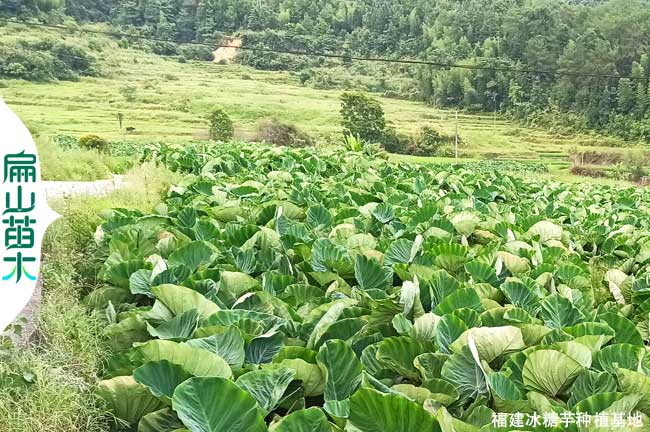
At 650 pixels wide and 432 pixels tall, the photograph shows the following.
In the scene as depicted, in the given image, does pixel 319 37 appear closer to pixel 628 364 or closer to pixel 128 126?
pixel 128 126

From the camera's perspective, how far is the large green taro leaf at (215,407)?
1.36 metres

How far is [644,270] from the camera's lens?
3.34m

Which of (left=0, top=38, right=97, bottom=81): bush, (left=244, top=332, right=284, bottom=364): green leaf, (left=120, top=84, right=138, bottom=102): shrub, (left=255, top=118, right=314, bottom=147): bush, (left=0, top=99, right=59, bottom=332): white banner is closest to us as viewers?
(left=244, top=332, right=284, bottom=364): green leaf

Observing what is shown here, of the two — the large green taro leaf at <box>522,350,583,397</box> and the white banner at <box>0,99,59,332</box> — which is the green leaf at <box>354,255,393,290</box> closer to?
the large green taro leaf at <box>522,350,583,397</box>

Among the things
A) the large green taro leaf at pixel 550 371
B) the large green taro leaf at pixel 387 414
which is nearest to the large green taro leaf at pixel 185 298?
the large green taro leaf at pixel 387 414

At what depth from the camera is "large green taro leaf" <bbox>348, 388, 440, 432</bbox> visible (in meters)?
1.24

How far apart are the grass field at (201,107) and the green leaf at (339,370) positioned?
1200 inches

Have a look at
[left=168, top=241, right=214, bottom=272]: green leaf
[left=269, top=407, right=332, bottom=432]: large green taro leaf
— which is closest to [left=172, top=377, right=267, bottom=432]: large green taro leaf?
[left=269, top=407, right=332, bottom=432]: large green taro leaf

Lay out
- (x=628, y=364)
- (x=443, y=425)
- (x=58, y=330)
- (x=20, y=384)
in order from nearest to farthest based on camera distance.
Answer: (x=443, y=425), (x=628, y=364), (x=20, y=384), (x=58, y=330)

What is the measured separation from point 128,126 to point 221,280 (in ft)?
119

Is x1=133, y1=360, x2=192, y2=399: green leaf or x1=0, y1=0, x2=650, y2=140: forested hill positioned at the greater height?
x1=0, y1=0, x2=650, y2=140: forested hill

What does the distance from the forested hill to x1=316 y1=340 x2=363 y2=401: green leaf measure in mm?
45494

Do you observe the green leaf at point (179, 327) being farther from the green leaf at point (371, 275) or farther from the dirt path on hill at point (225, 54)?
the dirt path on hill at point (225, 54)

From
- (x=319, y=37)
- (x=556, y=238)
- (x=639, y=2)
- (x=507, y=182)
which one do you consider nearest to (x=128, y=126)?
(x=319, y=37)
